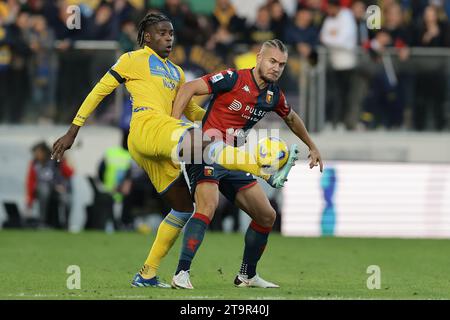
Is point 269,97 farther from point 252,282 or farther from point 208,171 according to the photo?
point 252,282

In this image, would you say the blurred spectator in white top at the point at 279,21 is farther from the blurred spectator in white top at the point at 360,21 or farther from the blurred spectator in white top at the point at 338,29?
the blurred spectator in white top at the point at 360,21

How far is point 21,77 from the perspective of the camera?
18.5m

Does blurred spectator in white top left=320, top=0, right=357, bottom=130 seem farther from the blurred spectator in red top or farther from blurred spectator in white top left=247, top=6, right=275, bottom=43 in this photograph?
the blurred spectator in red top

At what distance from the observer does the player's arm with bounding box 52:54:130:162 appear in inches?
393

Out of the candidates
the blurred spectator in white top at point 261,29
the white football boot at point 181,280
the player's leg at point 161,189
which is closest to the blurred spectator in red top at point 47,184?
the blurred spectator in white top at point 261,29

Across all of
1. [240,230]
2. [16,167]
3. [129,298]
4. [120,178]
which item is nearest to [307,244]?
[240,230]

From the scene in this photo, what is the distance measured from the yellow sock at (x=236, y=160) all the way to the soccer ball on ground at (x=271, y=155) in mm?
69

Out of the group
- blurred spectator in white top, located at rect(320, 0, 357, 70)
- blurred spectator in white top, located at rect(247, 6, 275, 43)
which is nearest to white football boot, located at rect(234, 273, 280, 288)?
blurred spectator in white top, located at rect(320, 0, 357, 70)

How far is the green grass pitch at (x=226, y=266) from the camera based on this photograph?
32.7ft

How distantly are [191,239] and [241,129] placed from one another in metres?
1.21

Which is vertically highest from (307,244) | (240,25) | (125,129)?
(240,25)
